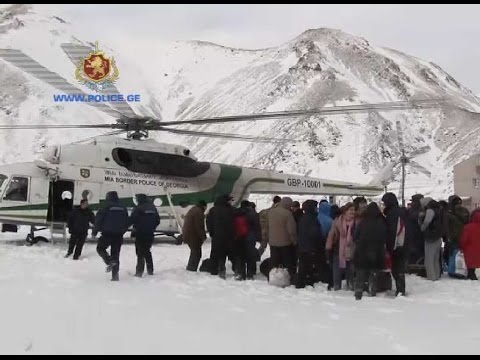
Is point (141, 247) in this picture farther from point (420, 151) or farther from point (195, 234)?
point (420, 151)

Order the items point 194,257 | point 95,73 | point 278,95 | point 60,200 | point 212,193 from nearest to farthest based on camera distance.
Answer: point 194,257
point 60,200
point 212,193
point 95,73
point 278,95

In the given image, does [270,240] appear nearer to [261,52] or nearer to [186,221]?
[186,221]

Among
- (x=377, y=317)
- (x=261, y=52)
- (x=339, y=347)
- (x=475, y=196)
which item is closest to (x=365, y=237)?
(x=377, y=317)

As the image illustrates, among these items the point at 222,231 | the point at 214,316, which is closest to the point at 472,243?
the point at 222,231

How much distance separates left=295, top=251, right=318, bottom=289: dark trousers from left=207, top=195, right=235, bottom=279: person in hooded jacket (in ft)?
4.72

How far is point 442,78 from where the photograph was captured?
149000 mm

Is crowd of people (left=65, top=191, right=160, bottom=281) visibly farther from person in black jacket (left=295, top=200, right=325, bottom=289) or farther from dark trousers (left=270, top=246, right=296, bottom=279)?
person in black jacket (left=295, top=200, right=325, bottom=289)

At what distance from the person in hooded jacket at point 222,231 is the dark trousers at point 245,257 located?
165mm

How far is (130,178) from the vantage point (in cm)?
1641

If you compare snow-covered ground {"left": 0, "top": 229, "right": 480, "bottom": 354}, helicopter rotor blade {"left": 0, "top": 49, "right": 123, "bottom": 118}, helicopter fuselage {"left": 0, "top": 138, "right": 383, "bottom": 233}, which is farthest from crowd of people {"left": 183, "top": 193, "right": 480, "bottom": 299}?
helicopter rotor blade {"left": 0, "top": 49, "right": 123, "bottom": 118}

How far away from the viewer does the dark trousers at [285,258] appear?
1002 centimetres

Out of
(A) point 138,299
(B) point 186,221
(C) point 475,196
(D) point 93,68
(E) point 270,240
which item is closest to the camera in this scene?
(A) point 138,299

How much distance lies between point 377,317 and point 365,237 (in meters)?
1.61

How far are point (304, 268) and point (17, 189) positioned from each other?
884 cm
